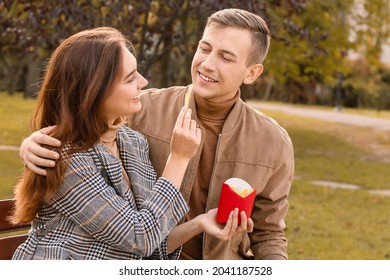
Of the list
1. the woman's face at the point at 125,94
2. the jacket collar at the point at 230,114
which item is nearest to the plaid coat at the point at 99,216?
the woman's face at the point at 125,94

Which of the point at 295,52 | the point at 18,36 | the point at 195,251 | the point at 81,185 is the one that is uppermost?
the point at 81,185

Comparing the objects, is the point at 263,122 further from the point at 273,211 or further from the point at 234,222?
the point at 234,222

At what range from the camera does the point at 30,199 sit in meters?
2.77

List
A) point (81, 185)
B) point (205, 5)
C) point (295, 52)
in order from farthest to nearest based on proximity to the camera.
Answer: point (295, 52), point (205, 5), point (81, 185)

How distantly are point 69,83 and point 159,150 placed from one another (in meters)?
0.68

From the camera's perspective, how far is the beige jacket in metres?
3.32

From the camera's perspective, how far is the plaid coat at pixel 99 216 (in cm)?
273

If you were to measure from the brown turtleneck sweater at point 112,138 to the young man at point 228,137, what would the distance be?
35 cm

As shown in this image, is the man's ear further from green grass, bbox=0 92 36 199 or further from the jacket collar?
green grass, bbox=0 92 36 199

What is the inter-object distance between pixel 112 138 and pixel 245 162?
0.67m

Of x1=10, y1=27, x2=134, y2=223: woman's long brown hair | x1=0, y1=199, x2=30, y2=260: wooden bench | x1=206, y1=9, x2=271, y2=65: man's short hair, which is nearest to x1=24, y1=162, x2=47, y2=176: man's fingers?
x1=10, y1=27, x2=134, y2=223: woman's long brown hair

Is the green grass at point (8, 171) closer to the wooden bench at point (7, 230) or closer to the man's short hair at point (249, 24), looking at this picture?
the wooden bench at point (7, 230)

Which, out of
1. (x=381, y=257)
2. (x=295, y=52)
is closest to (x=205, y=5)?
(x=381, y=257)
